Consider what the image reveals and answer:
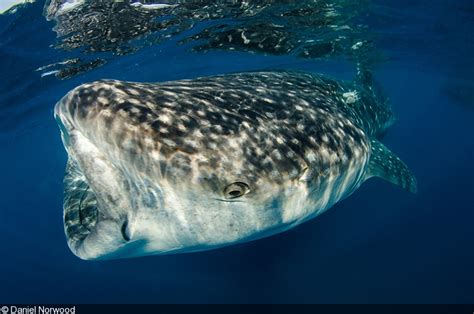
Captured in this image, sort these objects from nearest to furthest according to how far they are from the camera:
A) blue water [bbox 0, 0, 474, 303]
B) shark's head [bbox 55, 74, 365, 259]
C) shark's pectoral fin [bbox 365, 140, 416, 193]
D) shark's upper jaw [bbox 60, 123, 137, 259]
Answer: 1. shark's head [bbox 55, 74, 365, 259]
2. shark's upper jaw [bbox 60, 123, 137, 259]
3. shark's pectoral fin [bbox 365, 140, 416, 193]
4. blue water [bbox 0, 0, 474, 303]

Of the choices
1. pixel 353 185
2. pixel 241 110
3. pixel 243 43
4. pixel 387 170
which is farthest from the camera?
pixel 243 43

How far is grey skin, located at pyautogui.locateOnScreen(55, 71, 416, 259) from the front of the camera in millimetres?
2777

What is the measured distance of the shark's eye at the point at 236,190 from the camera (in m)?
2.84

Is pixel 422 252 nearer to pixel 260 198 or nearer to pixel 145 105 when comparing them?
pixel 260 198

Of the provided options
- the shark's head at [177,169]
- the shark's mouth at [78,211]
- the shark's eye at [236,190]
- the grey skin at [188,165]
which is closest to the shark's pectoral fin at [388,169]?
the grey skin at [188,165]

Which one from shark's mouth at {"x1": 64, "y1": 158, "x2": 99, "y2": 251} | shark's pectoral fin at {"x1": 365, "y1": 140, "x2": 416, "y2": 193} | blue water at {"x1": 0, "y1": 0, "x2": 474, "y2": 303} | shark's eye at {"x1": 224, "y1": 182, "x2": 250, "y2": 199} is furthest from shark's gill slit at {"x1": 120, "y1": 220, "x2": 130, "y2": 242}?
blue water at {"x1": 0, "y1": 0, "x2": 474, "y2": 303}

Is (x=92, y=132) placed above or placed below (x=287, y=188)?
above

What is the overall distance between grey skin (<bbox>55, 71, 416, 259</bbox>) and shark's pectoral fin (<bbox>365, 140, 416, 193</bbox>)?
4.86ft

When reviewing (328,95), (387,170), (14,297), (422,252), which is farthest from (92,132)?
(14,297)

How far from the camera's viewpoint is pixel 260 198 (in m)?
3.02

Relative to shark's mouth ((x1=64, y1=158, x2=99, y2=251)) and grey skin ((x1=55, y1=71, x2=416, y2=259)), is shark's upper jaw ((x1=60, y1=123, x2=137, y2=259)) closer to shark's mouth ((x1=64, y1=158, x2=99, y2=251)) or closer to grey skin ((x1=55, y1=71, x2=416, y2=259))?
grey skin ((x1=55, y1=71, x2=416, y2=259))

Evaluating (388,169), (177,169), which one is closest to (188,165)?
(177,169)

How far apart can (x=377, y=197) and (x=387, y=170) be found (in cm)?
1004

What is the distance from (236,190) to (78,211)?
2258 millimetres
